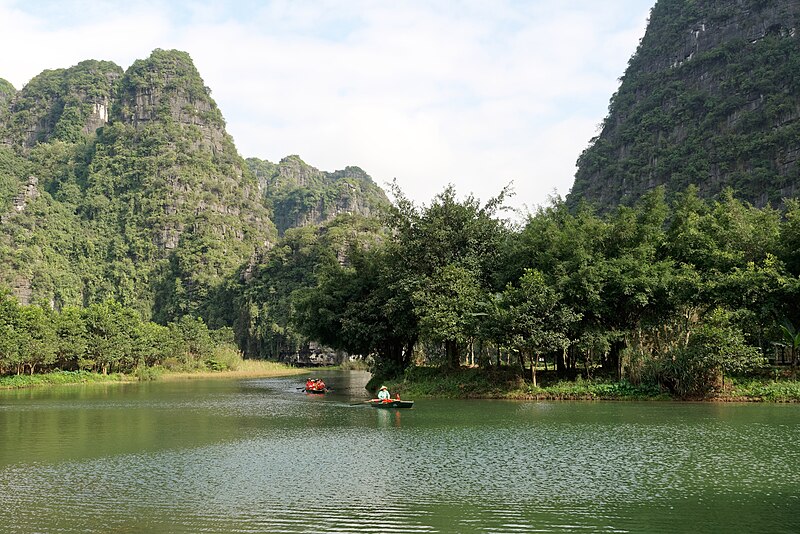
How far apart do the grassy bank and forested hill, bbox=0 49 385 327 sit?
250 feet

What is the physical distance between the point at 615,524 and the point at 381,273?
2850 cm

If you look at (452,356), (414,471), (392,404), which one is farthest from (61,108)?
(414,471)

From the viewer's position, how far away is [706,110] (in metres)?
85.3

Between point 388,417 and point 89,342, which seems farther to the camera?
point 89,342

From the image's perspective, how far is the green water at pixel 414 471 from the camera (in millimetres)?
11383

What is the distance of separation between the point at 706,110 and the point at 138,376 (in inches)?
2835

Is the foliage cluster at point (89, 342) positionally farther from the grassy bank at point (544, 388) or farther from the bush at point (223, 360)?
the grassy bank at point (544, 388)

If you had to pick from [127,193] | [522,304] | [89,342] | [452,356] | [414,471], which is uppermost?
[127,193]

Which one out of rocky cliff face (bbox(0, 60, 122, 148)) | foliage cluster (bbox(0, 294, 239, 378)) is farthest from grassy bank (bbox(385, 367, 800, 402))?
rocky cliff face (bbox(0, 60, 122, 148))

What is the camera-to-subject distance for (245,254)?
12912 centimetres

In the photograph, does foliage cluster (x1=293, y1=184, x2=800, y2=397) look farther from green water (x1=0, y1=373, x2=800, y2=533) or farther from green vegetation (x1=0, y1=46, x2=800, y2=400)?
green water (x1=0, y1=373, x2=800, y2=533)

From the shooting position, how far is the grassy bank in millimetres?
28500

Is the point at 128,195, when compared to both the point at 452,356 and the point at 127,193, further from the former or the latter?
the point at 452,356

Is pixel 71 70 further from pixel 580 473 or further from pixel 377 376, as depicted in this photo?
pixel 580 473
